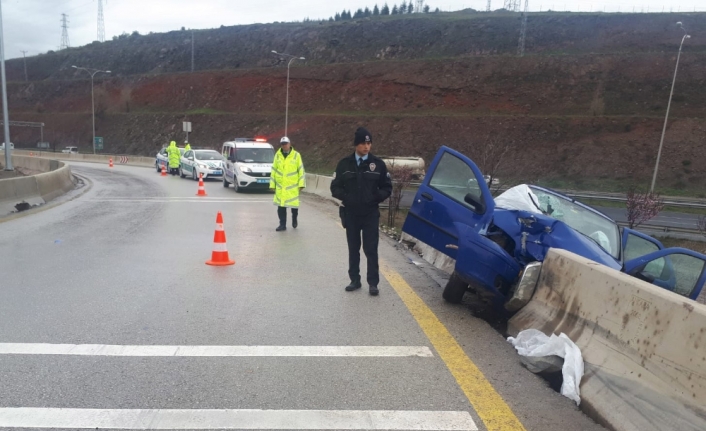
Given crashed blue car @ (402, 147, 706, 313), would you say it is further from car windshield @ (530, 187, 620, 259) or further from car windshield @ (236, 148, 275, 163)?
car windshield @ (236, 148, 275, 163)

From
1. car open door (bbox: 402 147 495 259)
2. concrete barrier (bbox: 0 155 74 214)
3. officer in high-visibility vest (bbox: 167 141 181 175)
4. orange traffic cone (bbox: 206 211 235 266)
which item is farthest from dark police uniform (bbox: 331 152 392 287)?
officer in high-visibility vest (bbox: 167 141 181 175)

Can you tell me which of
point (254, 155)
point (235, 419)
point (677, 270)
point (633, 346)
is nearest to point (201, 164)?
point (254, 155)

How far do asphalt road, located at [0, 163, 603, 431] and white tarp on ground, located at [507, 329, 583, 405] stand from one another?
5.9 inches

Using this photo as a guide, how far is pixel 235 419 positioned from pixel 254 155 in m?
17.5

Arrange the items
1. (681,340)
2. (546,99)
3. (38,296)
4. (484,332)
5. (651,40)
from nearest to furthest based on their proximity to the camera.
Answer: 1. (681,340)
2. (484,332)
3. (38,296)
4. (546,99)
5. (651,40)

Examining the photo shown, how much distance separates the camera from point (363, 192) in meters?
6.03

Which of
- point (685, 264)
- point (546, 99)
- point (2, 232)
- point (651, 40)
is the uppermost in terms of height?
point (651, 40)

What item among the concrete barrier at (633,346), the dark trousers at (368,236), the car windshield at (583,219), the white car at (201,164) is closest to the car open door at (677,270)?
the car windshield at (583,219)

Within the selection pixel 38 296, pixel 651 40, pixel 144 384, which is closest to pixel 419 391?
pixel 144 384

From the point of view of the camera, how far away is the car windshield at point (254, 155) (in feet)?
65.4

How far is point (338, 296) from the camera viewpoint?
607cm

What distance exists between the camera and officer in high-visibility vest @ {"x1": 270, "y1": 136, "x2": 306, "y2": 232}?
35.5 feet

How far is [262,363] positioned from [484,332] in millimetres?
2149

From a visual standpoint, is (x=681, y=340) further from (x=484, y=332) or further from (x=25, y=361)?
(x=25, y=361)
